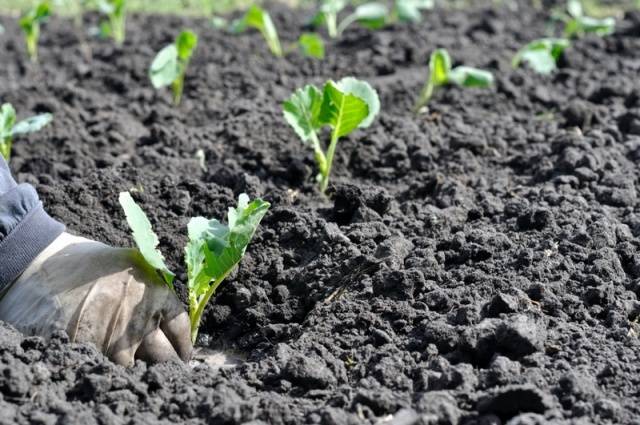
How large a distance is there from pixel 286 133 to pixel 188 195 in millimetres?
893

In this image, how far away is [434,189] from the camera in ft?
12.2

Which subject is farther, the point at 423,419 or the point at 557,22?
the point at 557,22

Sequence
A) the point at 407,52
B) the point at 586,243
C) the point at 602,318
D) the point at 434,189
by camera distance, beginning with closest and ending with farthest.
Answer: the point at 602,318, the point at 586,243, the point at 434,189, the point at 407,52

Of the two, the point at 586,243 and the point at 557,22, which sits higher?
the point at 586,243

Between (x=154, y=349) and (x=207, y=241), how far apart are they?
12.6 inches

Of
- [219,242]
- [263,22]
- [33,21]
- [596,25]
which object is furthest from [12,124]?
[596,25]

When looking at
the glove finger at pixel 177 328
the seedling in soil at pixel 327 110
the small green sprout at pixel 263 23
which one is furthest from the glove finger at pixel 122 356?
the small green sprout at pixel 263 23

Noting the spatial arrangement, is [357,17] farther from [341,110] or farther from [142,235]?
[142,235]

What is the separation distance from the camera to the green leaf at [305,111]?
11.9 ft

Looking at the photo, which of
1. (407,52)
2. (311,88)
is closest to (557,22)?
(407,52)

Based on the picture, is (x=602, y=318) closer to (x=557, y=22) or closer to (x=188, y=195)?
(x=188, y=195)

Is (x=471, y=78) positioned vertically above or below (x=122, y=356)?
below

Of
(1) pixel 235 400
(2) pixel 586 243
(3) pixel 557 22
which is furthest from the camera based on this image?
(3) pixel 557 22

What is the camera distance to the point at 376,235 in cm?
319
